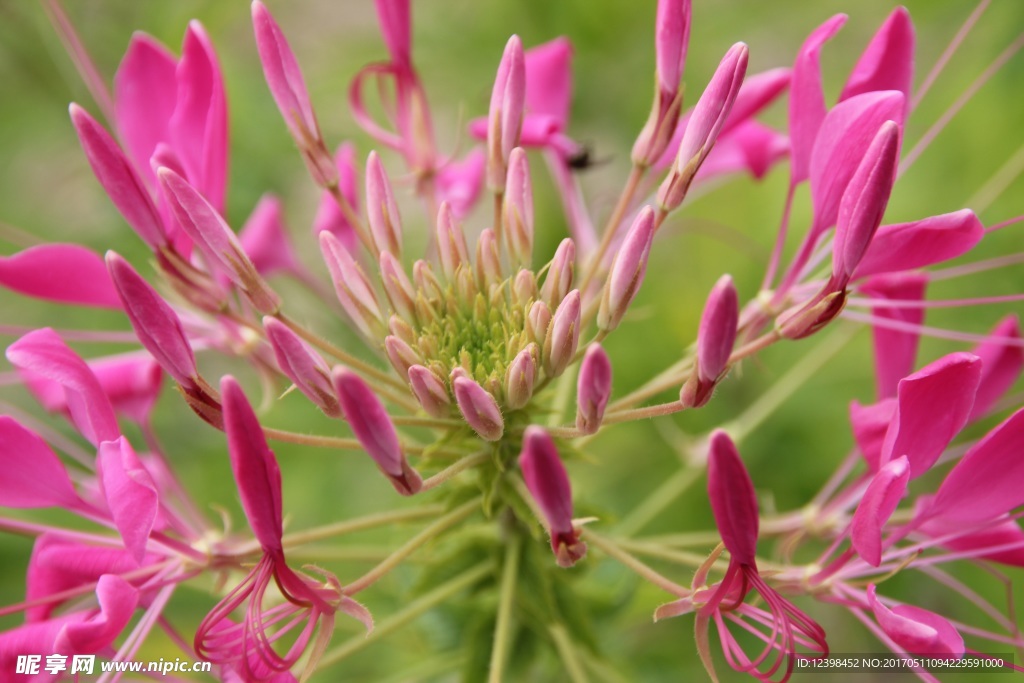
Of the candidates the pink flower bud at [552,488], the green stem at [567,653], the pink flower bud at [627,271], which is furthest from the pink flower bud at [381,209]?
the green stem at [567,653]

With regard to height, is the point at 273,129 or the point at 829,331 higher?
the point at 273,129

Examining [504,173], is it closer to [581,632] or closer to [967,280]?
[581,632]

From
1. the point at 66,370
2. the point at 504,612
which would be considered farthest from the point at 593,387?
the point at 66,370

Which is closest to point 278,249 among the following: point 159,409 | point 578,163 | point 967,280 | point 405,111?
point 405,111

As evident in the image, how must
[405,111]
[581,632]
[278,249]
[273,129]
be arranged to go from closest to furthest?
[581,632]
[405,111]
[278,249]
[273,129]

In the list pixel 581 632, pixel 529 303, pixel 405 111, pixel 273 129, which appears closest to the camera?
pixel 529 303

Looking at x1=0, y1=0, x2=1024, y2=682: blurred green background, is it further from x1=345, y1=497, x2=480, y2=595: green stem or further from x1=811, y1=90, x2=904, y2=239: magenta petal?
x1=811, y1=90, x2=904, y2=239: magenta petal
